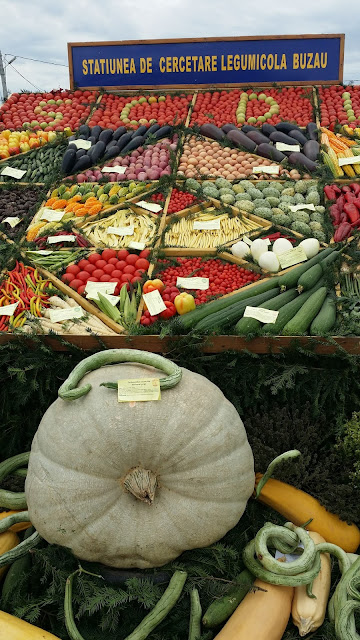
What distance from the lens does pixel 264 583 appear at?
6.95ft

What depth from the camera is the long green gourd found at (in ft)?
7.07

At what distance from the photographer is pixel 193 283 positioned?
329cm

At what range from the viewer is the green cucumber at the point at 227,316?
288 centimetres

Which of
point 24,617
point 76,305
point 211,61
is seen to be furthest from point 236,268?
point 211,61

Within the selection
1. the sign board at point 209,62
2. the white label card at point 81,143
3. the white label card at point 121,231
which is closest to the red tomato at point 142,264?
the white label card at point 121,231

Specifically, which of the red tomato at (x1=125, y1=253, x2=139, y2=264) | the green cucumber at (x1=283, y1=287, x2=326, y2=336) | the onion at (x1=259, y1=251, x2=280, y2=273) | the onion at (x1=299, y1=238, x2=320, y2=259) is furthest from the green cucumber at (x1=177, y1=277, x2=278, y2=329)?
the red tomato at (x1=125, y1=253, x2=139, y2=264)

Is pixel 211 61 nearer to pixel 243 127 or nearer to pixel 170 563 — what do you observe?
pixel 243 127

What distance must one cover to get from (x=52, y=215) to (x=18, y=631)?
10.0 ft

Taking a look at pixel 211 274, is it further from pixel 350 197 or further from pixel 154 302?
pixel 350 197

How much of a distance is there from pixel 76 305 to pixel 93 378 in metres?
1.07

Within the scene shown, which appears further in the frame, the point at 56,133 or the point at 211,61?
the point at 211,61

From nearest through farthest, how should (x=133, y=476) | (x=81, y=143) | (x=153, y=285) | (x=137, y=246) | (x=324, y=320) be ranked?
(x=133, y=476), (x=324, y=320), (x=153, y=285), (x=137, y=246), (x=81, y=143)

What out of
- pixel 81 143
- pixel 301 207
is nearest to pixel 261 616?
pixel 301 207

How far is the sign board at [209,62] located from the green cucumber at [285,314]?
411cm
